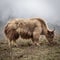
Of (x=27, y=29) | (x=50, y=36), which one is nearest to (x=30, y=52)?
(x=27, y=29)

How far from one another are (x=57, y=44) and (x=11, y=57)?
10.5 ft

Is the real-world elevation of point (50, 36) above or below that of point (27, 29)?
below

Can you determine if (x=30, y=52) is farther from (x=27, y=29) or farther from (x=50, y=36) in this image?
(x=50, y=36)

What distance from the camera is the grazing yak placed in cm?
1329

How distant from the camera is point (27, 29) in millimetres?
13617

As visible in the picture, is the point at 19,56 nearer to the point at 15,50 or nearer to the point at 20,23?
the point at 15,50

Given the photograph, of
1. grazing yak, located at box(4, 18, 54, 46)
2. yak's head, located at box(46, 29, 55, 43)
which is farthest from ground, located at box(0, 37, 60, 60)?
yak's head, located at box(46, 29, 55, 43)

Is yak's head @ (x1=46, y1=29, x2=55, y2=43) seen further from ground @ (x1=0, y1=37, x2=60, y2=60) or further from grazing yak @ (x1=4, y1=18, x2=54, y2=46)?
ground @ (x1=0, y1=37, x2=60, y2=60)

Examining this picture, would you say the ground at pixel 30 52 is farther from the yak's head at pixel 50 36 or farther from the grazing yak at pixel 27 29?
the yak's head at pixel 50 36

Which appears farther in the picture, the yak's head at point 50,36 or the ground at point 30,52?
the yak's head at point 50,36

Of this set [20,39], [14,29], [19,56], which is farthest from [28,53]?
[20,39]

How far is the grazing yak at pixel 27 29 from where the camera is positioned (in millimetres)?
13289

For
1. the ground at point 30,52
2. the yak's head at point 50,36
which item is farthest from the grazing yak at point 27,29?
the ground at point 30,52

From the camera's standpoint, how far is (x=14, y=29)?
13.3 metres
